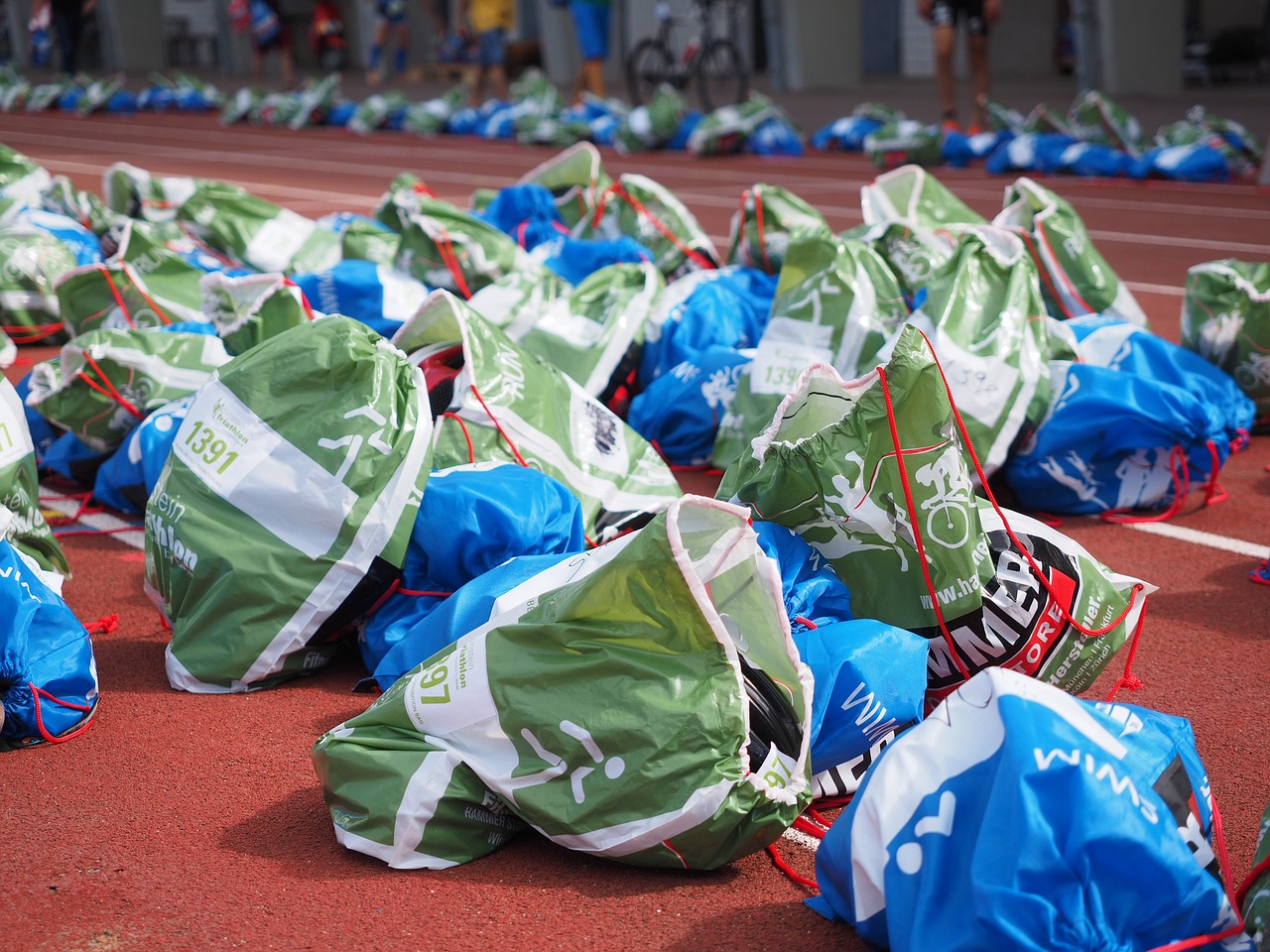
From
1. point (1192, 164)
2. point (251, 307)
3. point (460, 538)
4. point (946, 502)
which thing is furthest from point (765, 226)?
point (1192, 164)

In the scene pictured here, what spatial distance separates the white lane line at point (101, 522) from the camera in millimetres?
4461

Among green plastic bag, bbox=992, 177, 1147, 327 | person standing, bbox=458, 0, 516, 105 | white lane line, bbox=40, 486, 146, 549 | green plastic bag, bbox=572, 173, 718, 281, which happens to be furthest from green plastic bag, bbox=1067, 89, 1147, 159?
white lane line, bbox=40, 486, 146, 549

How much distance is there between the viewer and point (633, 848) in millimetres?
2477

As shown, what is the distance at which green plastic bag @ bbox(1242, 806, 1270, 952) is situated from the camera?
2.03 meters

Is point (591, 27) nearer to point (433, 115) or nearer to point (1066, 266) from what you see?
point (433, 115)

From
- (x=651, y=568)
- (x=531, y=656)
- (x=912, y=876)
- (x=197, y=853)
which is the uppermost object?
(x=651, y=568)

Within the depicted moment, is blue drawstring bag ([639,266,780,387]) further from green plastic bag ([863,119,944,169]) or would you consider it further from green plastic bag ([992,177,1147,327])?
→ green plastic bag ([863,119,944,169])

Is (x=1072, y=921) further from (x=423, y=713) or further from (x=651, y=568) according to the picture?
(x=423, y=713)

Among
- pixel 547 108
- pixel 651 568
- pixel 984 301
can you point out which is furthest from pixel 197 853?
pixel 547 108

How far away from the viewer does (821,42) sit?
790 inches

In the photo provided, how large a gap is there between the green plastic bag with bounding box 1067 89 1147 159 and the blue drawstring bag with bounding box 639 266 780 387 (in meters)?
7.66

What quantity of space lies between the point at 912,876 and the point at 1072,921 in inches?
9.8

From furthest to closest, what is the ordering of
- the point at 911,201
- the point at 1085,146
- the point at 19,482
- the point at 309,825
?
the point at 1085,146, the point at 911,201, the point at 19,482, the point at 309,825

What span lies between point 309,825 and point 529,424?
1.36m
